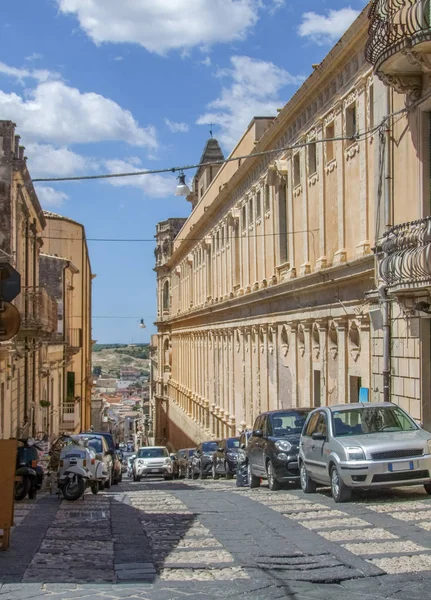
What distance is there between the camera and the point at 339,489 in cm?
1356

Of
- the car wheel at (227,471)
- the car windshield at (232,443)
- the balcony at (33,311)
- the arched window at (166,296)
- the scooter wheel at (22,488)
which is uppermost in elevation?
the arched window at (166,296)

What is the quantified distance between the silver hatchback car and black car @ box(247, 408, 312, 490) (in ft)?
6.39

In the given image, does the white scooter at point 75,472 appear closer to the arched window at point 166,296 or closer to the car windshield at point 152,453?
the car windshield at point 152,453

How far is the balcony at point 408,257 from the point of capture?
15219mm

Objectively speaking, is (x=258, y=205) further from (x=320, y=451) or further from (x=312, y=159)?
(x=320, y=451)

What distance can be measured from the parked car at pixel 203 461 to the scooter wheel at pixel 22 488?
15145 millimetres

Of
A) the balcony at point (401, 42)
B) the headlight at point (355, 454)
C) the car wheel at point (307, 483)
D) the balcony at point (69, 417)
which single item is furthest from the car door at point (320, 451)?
the balcony at point (69, 417)

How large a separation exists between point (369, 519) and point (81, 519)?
4.08 meters

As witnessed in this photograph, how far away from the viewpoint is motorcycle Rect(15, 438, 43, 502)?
57.0 ft

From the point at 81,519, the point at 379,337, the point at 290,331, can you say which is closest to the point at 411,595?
the point at 81,519

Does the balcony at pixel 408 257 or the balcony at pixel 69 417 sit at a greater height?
the balcony at pixel 408 257

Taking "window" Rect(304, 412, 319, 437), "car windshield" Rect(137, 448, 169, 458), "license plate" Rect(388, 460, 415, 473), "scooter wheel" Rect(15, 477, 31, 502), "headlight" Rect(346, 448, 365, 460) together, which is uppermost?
"window" Rect(304, 412, 319, 437)

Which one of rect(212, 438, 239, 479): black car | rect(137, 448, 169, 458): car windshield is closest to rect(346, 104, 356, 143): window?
rect(212, 438, 239, 479): black car

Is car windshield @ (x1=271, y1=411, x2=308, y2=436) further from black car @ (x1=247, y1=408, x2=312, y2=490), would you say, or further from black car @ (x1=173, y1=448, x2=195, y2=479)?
black car @ (x1=173, y1=448, x2=195, y2=479)
